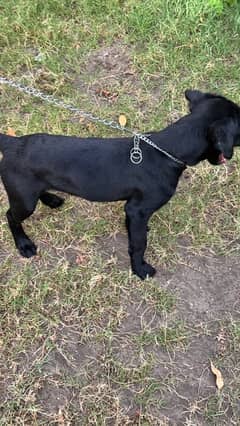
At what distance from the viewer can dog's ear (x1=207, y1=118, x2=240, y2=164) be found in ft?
9.72

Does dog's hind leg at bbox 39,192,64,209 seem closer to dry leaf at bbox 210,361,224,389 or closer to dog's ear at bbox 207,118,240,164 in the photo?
dog's ear at bbox 207,118,240,164

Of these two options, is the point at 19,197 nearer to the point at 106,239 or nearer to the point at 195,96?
the point at 106,239

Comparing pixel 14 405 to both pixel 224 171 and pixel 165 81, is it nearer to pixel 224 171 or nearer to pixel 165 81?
pixel 224 171

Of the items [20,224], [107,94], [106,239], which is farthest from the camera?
[107,94]

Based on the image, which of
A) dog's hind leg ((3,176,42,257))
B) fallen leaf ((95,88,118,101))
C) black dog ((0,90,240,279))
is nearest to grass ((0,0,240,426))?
fallen leaf ((95,88,118,101))

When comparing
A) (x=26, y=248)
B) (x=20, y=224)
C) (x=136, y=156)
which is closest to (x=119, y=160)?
(x=136, y=156)

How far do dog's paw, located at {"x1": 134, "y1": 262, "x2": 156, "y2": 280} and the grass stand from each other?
64mm

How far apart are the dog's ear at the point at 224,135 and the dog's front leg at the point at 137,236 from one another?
0.53m

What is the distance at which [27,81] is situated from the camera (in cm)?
454

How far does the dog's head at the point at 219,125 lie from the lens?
297cm

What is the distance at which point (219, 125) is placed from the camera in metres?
2.98

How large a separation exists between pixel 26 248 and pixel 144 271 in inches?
29.4

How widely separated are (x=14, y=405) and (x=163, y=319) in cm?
96

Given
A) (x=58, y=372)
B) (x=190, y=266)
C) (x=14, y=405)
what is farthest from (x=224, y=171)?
(x=14, y=405)
